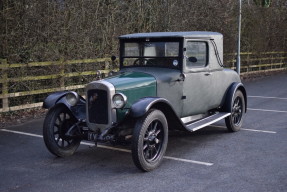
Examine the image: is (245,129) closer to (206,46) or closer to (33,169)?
(206,46)

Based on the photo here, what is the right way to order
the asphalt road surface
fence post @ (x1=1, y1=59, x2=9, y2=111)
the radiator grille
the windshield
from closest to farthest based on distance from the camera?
1. the asphalt road surface
2. the radiator grille
3. the windshield
4. fence post @ (x1=1, y1=59, x2=9, y2=111)

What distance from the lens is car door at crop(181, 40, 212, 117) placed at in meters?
5.95

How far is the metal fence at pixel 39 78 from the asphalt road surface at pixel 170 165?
1.48 metres

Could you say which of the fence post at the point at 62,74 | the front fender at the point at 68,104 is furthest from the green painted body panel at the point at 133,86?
the fence post at the point at 62,74

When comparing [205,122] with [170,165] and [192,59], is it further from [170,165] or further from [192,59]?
[170,165]

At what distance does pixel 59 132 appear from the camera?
219 inches

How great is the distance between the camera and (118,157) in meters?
5.57

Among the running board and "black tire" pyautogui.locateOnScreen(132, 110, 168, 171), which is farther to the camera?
the running board

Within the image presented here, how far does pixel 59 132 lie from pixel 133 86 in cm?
131

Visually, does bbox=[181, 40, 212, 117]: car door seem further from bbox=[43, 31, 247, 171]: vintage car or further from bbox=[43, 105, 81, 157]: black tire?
bbox=[43, 105, 81, 157]: black tire

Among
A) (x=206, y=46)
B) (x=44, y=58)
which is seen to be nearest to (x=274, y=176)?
(x=206, y=46)

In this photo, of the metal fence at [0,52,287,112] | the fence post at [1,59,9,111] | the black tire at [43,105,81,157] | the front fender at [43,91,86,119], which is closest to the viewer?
the black tire at [43,105,81,157]

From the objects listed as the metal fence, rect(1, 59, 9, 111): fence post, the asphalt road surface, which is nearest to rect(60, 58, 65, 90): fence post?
the metal fence

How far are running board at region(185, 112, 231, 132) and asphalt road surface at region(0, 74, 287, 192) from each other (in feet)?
1.25
